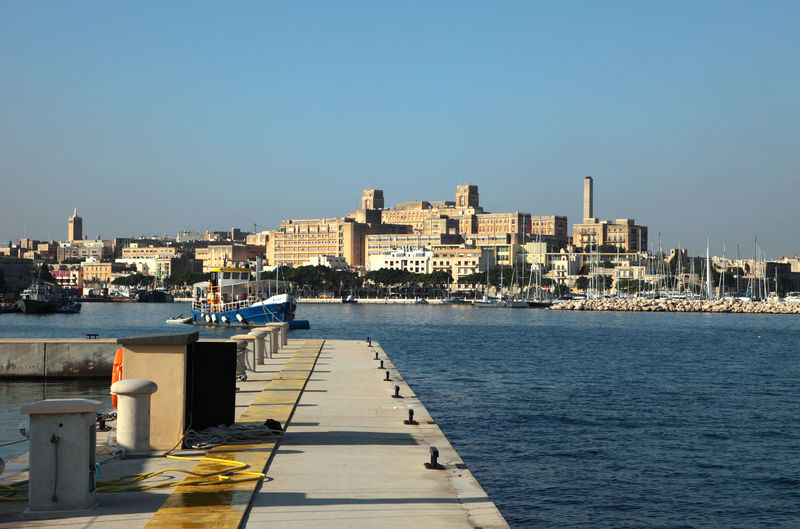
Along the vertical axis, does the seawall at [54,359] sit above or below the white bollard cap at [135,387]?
below

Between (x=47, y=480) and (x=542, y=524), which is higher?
(x=47, y=480)

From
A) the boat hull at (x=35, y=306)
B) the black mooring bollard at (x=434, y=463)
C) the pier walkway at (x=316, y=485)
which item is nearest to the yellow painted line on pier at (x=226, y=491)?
the pier walkway at (x=316, y=485)

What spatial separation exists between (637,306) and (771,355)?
117655mm

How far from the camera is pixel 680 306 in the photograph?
177 meters

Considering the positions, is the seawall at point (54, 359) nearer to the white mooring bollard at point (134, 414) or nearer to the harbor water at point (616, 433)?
the harbor water at point (616, 433)

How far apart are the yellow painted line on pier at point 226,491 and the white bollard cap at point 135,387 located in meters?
1.25

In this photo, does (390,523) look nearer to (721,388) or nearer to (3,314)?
(721,388)

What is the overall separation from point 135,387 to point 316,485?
296cm

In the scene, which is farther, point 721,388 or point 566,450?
point 721,388

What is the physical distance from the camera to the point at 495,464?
70.9 feet

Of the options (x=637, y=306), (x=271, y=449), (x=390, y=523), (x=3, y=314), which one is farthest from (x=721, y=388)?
(x=637, y=306)

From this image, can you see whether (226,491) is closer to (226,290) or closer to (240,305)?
(240,305)

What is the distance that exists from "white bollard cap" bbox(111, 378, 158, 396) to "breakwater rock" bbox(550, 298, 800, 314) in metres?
171

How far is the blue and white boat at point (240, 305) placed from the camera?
3285 inches
